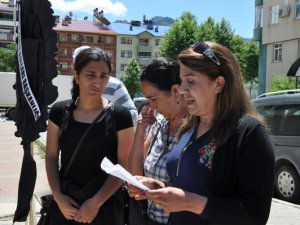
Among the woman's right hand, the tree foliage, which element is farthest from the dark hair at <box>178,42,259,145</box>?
the tree foliage

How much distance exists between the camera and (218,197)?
182 cm

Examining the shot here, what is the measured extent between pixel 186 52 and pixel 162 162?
838 mm

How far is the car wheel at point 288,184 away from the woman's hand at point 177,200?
246 inches

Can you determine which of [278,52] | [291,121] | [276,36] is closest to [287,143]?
[291,121]

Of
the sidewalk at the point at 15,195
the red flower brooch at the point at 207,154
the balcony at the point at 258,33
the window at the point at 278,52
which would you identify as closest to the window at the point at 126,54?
the balcony at the point at 258,33

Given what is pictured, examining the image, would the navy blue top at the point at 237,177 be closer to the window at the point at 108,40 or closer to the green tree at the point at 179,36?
the green tree at the point at 179,36

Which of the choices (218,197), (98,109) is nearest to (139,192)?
(218,197)

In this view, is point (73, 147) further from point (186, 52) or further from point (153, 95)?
point (186, 52)

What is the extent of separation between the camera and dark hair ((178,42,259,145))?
1.93 meters

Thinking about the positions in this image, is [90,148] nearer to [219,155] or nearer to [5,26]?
[219,155]

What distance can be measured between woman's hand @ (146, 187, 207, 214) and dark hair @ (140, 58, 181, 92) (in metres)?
1.10

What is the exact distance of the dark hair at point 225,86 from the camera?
6.33 feet

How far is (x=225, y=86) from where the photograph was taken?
6.41 ft

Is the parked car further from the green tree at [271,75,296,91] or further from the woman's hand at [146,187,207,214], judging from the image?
the green tree at [271,75,296,91]
